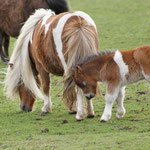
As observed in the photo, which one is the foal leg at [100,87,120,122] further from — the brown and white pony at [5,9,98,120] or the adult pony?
the adult pony

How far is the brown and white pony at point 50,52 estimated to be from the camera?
6039mm

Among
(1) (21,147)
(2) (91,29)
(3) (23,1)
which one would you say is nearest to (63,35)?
(2) (91,29)

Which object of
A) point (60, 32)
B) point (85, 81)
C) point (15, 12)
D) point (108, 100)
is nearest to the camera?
point (108, 100)

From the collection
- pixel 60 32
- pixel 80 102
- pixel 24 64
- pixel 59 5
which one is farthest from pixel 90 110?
pixel 59 5

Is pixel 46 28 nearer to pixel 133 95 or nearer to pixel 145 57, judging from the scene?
pixel 145 57

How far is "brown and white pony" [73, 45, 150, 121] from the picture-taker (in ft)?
19.1

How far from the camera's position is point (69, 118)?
654cm

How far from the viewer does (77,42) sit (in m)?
5.97

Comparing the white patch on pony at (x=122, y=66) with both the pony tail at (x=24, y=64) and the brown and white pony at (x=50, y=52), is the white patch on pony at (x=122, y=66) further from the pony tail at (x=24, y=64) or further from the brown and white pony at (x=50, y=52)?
the pony tail at (x=24, y=64)

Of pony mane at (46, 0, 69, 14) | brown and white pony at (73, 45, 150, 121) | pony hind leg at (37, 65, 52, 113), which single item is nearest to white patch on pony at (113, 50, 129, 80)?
brown and white pony at (73, 45, 150, 121)

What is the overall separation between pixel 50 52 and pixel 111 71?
971 mm

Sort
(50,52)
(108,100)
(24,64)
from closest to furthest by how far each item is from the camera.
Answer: (108,100) < (50,52) < (24,64)

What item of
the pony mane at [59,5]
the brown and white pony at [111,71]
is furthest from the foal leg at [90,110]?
the pony mane at [59,5]

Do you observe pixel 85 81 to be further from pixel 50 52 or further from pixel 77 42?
pixel 50 52
